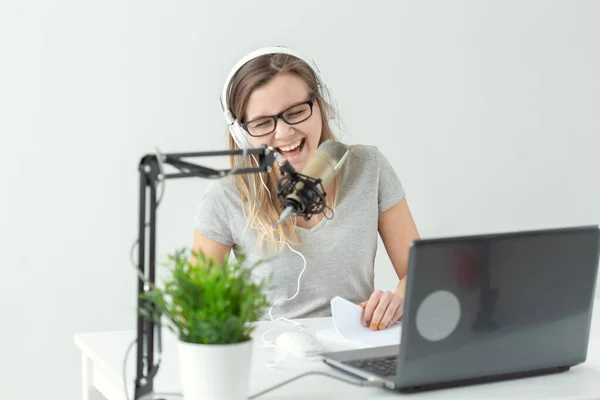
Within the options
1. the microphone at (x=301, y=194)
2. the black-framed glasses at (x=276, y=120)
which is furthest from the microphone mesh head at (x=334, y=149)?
the black-framed glasses at (x=276, y=120)

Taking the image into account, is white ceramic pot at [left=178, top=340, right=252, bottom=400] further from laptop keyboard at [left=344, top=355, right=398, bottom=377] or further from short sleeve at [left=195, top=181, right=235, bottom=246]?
short sleeve at [left=195, top=181, right=235, bottom=246]

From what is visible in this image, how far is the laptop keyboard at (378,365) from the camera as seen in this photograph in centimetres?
137

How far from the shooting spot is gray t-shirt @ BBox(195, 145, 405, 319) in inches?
83.2

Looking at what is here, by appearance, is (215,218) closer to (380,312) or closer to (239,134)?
(239,134)

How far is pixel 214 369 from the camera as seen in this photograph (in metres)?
1.17

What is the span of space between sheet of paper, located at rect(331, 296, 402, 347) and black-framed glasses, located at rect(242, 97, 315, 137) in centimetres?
52

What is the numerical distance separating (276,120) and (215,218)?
31 cm

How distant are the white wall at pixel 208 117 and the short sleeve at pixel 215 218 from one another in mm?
738

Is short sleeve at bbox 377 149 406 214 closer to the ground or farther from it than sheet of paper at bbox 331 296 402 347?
farther from it

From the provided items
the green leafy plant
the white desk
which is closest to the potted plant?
the green leafy plant

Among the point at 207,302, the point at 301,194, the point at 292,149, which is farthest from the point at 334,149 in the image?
the point at 207,302

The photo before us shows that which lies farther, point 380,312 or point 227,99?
point 227,99

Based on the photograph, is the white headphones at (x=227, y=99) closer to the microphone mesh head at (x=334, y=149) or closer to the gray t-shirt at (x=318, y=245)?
the gray t-shirt at (x=318, y=245)

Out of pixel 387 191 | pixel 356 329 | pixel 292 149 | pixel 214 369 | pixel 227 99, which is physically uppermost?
pixel 227 99
